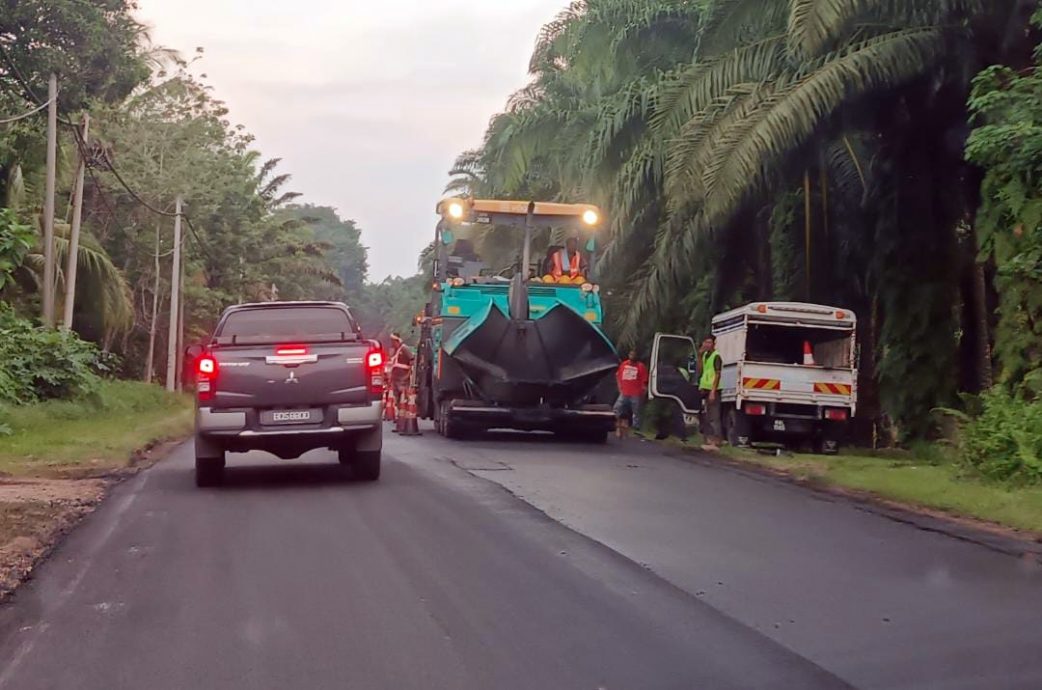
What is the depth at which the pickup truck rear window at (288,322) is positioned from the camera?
14891 mm

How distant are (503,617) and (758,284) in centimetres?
2178

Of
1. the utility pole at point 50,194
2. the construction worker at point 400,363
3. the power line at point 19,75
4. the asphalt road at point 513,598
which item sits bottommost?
the asphalt road at point 513,598

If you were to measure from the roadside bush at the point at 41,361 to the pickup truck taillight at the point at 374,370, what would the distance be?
1471 cm

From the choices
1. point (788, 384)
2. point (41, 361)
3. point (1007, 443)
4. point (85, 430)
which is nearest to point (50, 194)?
point (41, 361)

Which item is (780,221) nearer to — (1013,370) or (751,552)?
(1013,370)

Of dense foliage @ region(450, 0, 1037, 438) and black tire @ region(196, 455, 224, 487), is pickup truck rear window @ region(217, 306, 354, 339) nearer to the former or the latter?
black tire @ region(196, 455, 224, 487)

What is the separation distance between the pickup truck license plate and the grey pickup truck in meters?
0.01

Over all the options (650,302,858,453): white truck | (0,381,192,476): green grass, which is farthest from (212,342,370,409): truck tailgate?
(650,302,858,453): white truck

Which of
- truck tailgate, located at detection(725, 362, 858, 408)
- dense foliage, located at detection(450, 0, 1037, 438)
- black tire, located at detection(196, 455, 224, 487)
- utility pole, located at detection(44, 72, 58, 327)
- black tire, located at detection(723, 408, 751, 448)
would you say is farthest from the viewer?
utility pole, located at detection(44, 72, 58, 327)

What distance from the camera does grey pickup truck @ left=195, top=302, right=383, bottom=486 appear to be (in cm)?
1371

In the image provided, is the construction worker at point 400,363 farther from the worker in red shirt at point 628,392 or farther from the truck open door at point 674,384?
the truck open door at point 674,384

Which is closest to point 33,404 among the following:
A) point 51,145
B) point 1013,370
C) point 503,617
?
point 51,145

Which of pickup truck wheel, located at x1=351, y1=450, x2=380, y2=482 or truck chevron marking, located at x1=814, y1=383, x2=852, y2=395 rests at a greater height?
truck chevron marking, located at x1=814, y1=383, x2=852, y2=395

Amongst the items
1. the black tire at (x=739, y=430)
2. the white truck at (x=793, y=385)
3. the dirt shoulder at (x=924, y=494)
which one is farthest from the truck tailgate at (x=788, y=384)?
the dirt shoulder at (x=924, y=494)
